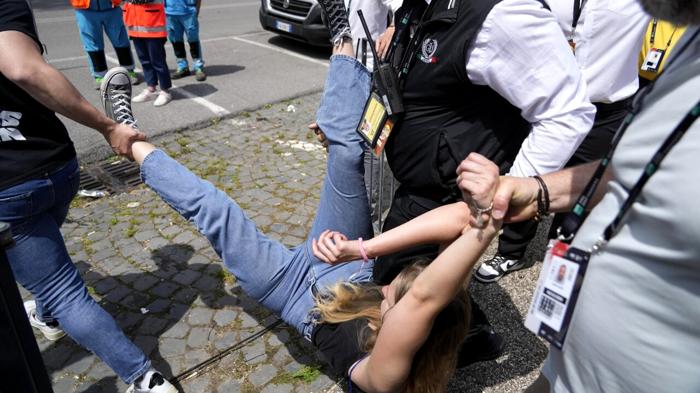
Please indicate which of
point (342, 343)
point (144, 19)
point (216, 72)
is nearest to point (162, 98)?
point (144, 19)

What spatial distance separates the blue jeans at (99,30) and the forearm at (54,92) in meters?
3.86

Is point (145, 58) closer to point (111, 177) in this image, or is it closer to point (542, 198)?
point (111, 177)

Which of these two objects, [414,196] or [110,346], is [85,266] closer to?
[110,346]

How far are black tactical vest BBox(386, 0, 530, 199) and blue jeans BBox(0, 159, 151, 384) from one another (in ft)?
4.43

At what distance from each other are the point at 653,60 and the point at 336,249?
2.21 metres

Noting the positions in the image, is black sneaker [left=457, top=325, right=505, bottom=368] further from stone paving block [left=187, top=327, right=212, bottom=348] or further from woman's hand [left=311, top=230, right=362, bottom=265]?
stone paving block [left=187, top=327, right=212, bottom=348]

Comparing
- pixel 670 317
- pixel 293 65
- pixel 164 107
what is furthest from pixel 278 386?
pixel 293 65

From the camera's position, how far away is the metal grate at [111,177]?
393 centimetres

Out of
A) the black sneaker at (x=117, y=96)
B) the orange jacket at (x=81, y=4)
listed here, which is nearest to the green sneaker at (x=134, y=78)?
the orange jacket at (x=81, y=4)

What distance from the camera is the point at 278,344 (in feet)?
8.25

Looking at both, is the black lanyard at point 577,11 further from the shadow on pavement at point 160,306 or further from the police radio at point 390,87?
the shadow on pavement at point 160,306

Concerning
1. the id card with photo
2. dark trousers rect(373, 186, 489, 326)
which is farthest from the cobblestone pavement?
the id card with photo

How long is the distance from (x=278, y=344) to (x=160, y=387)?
0.61 metres

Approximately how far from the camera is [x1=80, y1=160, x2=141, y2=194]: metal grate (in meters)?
3.93
